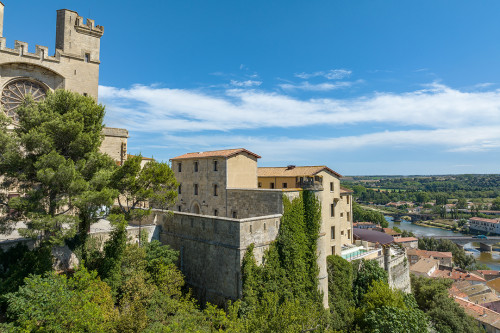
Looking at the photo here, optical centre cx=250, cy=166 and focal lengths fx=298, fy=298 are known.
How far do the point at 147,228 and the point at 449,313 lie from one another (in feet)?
109

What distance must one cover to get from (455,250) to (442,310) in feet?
Result: 219

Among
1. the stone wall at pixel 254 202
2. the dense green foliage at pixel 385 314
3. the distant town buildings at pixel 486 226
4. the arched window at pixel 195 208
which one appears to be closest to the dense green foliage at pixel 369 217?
the distant town buildings at pixel 486 226

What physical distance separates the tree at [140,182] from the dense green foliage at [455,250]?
90.9 meters

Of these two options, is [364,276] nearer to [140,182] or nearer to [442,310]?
[442,310]

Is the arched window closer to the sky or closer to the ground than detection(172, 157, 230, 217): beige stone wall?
closer to the ground

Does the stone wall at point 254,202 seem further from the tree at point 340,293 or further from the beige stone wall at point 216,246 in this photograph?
the tree at point 340,293

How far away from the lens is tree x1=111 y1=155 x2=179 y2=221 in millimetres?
17844

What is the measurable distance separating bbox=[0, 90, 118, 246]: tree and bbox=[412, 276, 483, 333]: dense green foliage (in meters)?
35.5

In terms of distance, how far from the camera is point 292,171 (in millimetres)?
32281

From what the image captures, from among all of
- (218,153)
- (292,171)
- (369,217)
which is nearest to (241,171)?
(218,153)

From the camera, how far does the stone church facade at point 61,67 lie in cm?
2636

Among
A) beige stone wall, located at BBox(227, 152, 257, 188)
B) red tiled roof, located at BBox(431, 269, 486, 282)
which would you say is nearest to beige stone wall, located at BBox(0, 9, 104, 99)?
beige stone wall, located at BBox(227, 152, 257, 188)

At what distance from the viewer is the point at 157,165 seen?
20188mm

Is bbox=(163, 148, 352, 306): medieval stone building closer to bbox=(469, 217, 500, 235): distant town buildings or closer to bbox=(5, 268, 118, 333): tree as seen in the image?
bbox=(5, 268, 118, 333): tree
